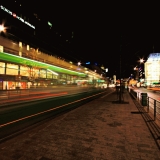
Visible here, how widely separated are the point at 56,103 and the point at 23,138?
660 cm

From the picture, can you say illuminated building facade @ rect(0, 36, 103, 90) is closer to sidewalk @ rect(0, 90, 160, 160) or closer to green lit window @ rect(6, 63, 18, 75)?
green lit window @ rect(6, 63, 18, 75)

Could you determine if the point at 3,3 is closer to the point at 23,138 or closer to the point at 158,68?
the point at 23,138

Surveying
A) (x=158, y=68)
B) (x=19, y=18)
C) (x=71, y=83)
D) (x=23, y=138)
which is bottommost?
(x=23, y=138)

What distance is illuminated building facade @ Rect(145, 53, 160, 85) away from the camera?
167 ft

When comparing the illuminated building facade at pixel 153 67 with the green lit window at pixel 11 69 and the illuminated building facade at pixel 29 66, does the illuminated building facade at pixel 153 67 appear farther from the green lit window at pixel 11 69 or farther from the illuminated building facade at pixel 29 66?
the green lit window at pixel 11 69

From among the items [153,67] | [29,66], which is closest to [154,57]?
[153,67]

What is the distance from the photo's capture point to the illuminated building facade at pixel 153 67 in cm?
5100

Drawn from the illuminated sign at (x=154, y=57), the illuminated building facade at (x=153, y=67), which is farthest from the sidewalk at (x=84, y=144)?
the illuminated sign at (x=154, y=57)

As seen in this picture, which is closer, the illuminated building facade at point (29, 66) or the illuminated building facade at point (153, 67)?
the illuminated building facade at point (29, 66)

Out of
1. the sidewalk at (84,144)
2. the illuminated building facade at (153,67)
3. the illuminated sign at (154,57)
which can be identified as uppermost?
Answer: the illuminated sign at (154,57)

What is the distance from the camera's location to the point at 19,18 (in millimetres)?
41094

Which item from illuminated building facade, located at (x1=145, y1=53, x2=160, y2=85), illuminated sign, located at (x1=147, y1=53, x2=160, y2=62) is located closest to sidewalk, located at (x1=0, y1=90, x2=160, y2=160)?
illuminated building facade, located at (x1=145, y1=53, x2=160, y2=85)

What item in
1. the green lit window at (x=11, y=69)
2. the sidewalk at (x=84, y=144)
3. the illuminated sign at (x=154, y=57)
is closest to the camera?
the sidewalk at (x=84, y=144)

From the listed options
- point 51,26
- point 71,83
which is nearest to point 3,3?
point 51,26
